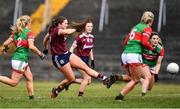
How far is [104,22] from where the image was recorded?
38125mm

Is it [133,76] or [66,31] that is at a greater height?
[66,31]

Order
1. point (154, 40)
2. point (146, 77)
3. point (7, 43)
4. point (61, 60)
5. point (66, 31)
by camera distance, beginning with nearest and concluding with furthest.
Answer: point (66, 31)
point (61, 60)
point (7, 43)
point (146, 77)
point (154, 40)

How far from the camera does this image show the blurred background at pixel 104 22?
114 feet

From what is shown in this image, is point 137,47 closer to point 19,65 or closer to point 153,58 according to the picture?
point 19,65

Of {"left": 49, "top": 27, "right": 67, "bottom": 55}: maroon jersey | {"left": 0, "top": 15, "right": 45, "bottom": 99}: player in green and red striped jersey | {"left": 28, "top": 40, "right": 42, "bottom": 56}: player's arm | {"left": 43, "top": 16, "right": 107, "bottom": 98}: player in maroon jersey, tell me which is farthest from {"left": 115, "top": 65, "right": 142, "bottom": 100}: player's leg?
{"left": 0, "top": 15, "right": 45, "bottom": 99}: player in green and red striped jersey

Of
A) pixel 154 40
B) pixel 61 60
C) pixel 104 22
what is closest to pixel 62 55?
pixel 61 60

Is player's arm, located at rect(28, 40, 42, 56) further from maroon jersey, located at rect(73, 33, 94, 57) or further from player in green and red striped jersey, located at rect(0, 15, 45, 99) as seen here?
maroon jersey, located at rect(73, 33, 94, 57)

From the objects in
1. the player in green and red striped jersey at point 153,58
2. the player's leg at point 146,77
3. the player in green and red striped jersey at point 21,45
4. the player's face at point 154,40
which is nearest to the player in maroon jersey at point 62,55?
the player in green and red striped jersey at point 21,45

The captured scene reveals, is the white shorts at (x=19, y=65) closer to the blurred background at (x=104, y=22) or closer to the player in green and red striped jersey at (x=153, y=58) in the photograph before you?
the player in green and red striped jersey at (x=153, y=58)

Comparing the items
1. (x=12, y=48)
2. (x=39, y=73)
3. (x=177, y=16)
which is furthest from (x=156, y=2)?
(x=12, y=48)

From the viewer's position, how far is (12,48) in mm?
20234

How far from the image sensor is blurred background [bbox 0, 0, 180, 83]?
3469cm

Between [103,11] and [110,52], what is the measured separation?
12.0 ft

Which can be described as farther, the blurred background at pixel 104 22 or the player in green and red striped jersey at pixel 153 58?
the blurred background at pixel 104 22
